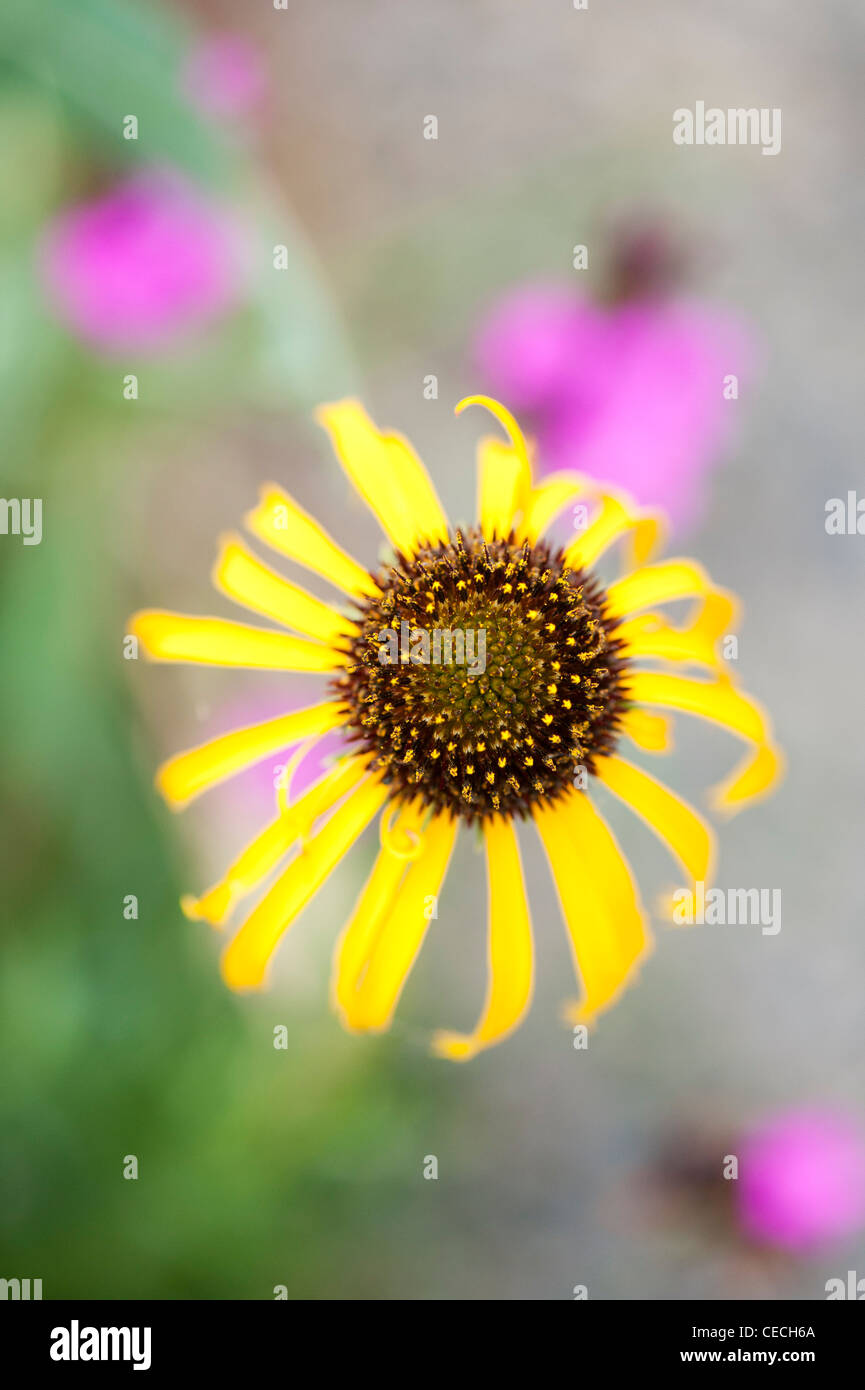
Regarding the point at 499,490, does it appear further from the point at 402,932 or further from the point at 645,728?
the point at 402,932

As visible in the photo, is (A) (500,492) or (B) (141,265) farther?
(B) (141,265)

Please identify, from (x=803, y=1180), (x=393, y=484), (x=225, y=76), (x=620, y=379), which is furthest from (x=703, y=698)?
(x=225, y=76)

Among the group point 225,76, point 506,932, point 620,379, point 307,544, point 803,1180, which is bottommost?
point 803,1180

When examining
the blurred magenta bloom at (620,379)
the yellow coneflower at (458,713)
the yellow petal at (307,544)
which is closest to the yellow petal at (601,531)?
the yellow coneflower at (458,713)

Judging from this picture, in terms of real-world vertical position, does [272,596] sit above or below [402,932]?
above

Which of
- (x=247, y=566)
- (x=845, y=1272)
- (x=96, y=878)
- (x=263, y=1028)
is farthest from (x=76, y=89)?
(x=845, y=1272)

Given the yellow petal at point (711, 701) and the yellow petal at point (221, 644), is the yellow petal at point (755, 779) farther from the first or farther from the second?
the yellow petal at point (221, 644)
